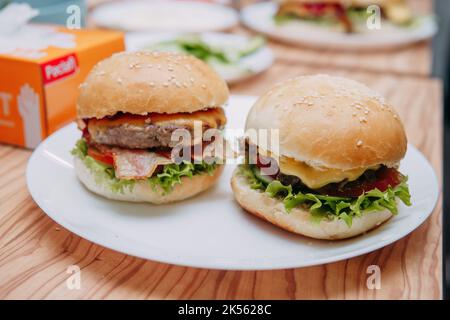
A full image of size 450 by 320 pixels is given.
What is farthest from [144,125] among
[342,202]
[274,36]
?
[274,36]

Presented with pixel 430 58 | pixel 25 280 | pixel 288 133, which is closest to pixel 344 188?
pixel 288 133

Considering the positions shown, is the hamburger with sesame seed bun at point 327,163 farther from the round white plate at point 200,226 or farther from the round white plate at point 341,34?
the round white plate at point 341,34

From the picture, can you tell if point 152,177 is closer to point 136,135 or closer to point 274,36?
point 136,135

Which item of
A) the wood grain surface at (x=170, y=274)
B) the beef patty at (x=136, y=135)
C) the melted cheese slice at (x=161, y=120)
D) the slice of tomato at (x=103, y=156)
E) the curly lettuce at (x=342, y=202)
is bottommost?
the wood grain surface at (x=170, y=274)

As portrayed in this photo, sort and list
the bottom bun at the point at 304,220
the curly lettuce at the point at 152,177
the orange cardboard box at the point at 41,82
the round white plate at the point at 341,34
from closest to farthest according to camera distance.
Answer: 1. the bottom bun at the point at 304,220
2. the curly lettuce at the point at 152,177
3. the orange cardboard box at the point at 41,82
4. the round white plate at the point at 341,34

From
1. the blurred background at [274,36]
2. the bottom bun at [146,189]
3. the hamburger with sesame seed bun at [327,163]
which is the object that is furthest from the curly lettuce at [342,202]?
the blurred background at [274,36]

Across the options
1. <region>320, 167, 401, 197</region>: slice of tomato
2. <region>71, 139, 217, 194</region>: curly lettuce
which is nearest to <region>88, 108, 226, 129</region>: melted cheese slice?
<region>71, 139, 217, 194</region>: curly lettuce
